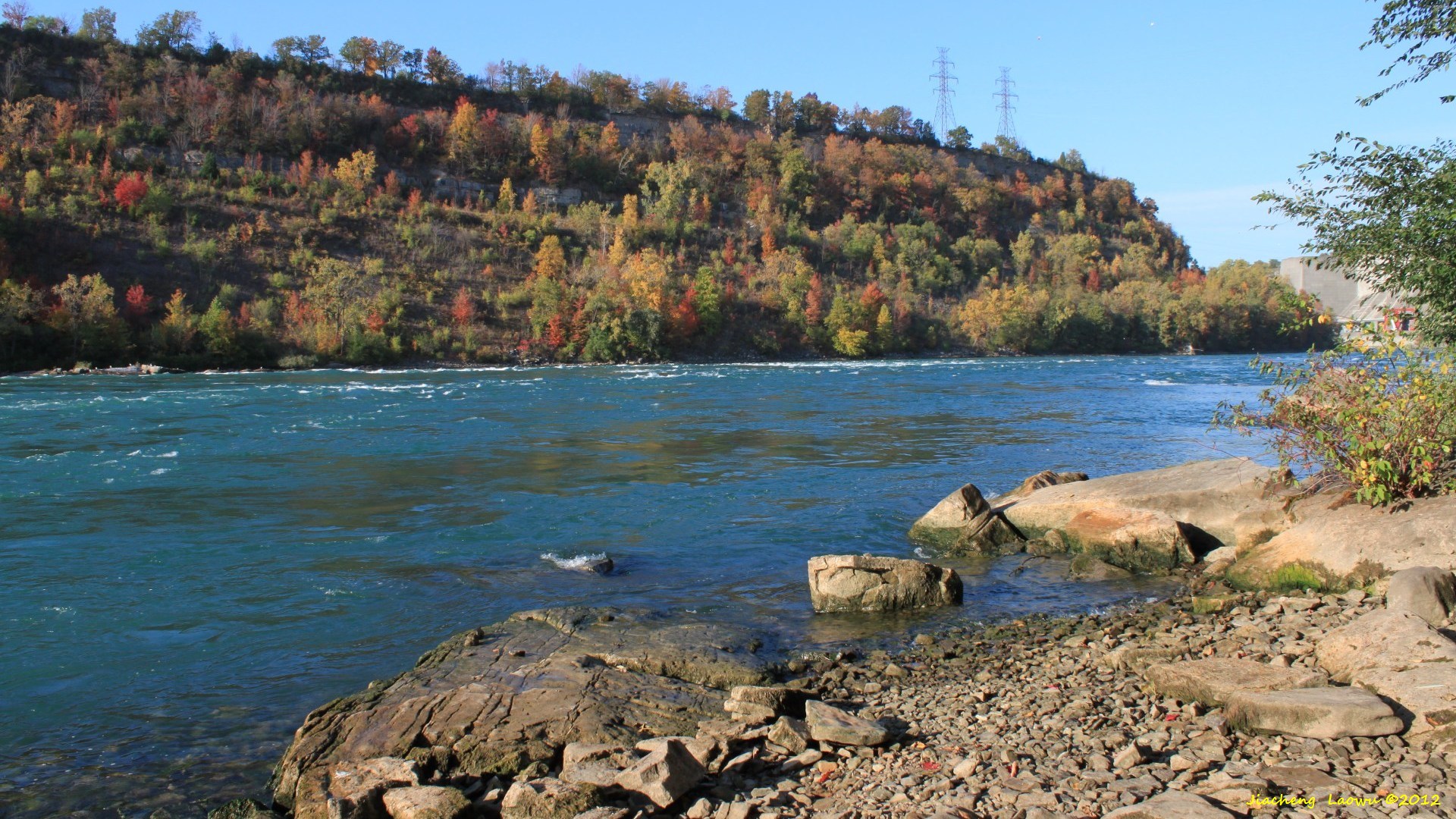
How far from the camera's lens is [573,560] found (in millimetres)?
12227

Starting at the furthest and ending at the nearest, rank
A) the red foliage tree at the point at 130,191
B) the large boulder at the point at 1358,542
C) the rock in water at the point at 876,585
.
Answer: the red foliage tree at the point at 130,191 < the rock in water at the point at 876,585 < the large boulder at the point at 1358,542

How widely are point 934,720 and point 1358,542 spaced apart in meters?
5.37

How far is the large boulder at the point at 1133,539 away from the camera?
11.3 meters

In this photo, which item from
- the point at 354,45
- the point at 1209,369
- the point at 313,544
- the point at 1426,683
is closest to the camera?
the point at 1426,683

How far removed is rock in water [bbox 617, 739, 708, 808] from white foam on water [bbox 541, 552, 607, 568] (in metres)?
6.55

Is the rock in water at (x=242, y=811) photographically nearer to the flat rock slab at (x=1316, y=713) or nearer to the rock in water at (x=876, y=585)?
the rock in water at (x=876, y=585)

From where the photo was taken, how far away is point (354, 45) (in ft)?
417

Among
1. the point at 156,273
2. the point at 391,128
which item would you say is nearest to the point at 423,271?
the point at 156,273

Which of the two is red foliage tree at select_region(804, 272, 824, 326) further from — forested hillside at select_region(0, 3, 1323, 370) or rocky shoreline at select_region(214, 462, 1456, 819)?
rocky shoreline at select_region(214, 462, 1456, 819)

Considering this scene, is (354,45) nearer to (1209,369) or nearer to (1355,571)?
(1209,369)

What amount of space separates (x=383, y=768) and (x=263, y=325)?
6299 cm

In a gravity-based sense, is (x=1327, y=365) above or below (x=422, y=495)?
above

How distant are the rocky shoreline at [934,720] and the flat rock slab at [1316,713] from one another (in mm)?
13

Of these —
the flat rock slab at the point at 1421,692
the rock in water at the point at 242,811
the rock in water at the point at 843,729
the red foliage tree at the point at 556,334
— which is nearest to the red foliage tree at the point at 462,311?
the red foliage tree at the point at 556,334
